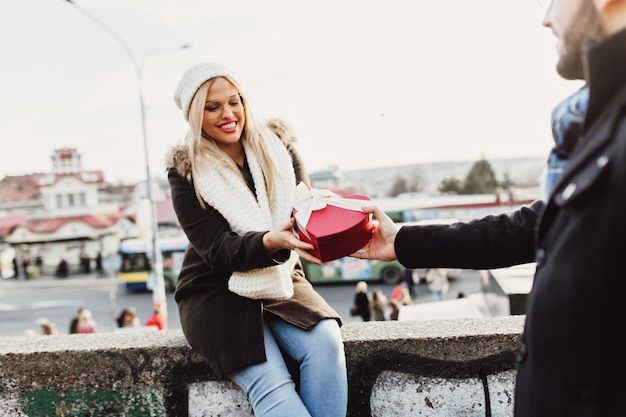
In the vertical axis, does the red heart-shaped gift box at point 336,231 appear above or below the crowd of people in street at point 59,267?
above

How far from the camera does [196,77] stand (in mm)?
2430

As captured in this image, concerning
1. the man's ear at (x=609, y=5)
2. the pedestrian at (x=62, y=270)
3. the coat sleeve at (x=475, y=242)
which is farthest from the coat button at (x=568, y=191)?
the pedestrian at (x=62, y=270)

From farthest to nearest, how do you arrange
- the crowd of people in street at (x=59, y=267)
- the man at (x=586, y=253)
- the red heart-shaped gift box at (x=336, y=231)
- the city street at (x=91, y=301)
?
the crowd of people in street at (x=59, y=267)
the city street at (x=91, y=301)
the red heart-shaped gift box at (x=336, y=231)
the man at (x=586, y=253)

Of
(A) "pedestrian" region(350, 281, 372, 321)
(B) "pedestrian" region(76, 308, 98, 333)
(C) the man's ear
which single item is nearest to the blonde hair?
(C) the man's ear

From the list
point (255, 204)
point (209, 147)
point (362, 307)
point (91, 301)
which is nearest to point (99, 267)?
point (91, 301)

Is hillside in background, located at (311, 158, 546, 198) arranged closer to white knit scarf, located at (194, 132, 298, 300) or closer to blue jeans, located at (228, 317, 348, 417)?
white knit scarf, located at (194, 132, 298, 300)

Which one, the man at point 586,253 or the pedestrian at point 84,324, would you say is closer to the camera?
the man at point 586,253

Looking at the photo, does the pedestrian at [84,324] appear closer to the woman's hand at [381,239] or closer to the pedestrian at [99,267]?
the woman's hand at [381,239]

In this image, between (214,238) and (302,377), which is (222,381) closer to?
(302,377)

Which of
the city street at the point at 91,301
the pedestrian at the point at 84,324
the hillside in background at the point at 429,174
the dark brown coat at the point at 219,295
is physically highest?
the dark brown coat at the point at 219,295

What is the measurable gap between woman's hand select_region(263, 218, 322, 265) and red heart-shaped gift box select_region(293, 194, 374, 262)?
1.1 inches

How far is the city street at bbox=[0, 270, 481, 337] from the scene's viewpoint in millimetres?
20625

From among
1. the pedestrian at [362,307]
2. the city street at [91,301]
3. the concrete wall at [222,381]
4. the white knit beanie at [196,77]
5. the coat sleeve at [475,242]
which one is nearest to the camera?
the coat sleeve at [475,242]

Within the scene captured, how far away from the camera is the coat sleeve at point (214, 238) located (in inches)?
81.7
